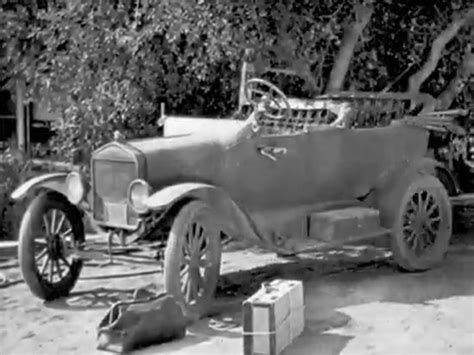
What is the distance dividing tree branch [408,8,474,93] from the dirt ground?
7.27 feet

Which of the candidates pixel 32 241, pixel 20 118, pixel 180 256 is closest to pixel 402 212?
pixel 180 256

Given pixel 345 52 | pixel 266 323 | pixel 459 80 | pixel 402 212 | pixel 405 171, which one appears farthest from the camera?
pixel 459 80

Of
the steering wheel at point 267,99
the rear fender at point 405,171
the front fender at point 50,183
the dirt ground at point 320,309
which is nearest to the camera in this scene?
the dirt ground at point 320,309

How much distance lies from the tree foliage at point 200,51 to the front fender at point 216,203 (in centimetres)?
259

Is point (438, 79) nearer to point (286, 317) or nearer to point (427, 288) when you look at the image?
point (427, 288)

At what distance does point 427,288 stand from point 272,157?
1607mm

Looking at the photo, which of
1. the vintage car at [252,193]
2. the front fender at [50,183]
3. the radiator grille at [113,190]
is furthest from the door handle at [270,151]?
the front fender at [50,183]

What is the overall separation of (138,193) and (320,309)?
1.55 m

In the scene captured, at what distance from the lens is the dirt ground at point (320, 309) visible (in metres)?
5.93

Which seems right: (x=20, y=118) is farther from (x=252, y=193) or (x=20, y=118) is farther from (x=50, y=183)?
(x=252, y=193)

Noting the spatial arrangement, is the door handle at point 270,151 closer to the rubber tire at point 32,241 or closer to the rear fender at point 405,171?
the rear fender at point 405,171

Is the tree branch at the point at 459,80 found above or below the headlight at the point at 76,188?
above

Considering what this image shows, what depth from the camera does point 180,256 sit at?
6.30 m

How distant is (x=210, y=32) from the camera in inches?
354
